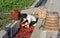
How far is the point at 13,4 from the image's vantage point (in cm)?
1554

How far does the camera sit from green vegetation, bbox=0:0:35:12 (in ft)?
47.4

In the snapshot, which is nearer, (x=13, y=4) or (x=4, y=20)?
(x=4, y=20)

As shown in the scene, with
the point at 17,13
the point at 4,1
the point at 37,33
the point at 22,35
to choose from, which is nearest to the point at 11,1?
the point at 4,1

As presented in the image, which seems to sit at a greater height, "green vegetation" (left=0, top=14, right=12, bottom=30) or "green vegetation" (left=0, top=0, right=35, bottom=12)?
"green vegetation" (left=0, top=0, right=35, bottom=12)

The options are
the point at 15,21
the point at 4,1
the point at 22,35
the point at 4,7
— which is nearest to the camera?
the point at 22,35

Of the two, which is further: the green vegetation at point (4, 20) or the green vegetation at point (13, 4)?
the green vegetation at point (13, 4)

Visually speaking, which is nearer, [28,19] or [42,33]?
[42,33]

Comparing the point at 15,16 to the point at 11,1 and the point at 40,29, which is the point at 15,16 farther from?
the point at 11,1

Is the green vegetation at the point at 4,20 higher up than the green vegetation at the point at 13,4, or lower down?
lower down

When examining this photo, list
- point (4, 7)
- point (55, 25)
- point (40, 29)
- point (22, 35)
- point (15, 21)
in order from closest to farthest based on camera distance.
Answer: point (55, 25)
point (40, 29)
point (22, 35)
point (15, 21)
point (4, 7)

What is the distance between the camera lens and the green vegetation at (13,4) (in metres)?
14.5

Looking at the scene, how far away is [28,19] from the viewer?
11742 mm

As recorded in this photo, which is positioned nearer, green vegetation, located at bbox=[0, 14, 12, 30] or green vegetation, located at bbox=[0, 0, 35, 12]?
green vegetation, located at bbox=[0, 14, 12, 30]

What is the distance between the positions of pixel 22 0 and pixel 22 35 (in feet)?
20.5
